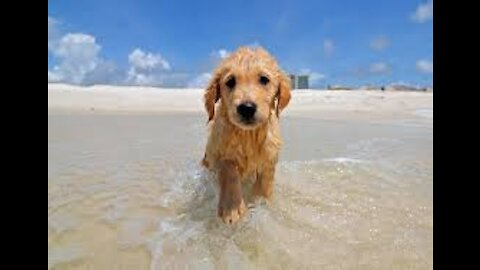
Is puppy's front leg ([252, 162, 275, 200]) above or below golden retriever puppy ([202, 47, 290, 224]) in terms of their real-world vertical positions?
below

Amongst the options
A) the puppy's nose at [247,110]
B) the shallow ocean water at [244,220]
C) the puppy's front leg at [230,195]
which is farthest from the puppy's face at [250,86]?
the shallow ocean water at [244,220]

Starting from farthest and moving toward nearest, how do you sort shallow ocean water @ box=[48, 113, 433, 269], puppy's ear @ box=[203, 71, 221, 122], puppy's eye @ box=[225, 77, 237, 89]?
puppy's ear @ box=[203, 71, 221, 122] < puppy's eye @ box=[225, 77, 237, 89] < shallow ocean water @ box=[48, 113, 433, 269]

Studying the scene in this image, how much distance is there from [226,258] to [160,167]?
3040 millimetres

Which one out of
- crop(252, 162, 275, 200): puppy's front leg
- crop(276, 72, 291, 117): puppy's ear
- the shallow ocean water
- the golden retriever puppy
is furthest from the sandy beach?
crop(276, 72, 291, 117): puppy's ear

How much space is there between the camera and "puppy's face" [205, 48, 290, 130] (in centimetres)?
391

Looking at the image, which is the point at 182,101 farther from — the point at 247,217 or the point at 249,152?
the point at 247,217

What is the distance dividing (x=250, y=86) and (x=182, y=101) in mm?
18798

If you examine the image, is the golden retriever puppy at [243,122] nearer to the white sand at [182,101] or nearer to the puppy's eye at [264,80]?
the puppy's eye at [264,80]

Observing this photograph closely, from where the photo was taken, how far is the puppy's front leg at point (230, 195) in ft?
12.7

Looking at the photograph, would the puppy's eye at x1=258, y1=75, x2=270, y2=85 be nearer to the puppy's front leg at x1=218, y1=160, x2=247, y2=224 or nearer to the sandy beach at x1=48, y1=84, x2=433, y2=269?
the puppy's front leg at x1=218, y1=160, x2=247, y2=224

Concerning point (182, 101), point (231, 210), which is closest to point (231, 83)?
point (231, 210)

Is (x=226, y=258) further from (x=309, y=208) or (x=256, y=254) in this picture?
(x=309, y=208)

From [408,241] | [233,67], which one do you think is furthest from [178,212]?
[408,241]
